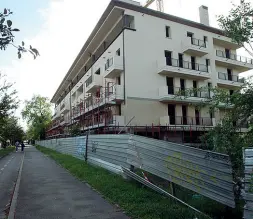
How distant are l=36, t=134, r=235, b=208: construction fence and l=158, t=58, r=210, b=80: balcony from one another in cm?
1756

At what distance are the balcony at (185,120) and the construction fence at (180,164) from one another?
15851mm

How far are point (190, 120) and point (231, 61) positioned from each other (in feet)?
37.3

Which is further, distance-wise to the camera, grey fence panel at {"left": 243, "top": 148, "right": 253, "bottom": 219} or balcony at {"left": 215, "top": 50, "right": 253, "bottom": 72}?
balcony at {"left": 215, "top": 50, "right": 253, "bottom": 72}

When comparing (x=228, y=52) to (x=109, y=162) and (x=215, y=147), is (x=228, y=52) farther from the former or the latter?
(x=215, y=147)

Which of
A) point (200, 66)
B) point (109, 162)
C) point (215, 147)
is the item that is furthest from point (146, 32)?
point (215, 147)

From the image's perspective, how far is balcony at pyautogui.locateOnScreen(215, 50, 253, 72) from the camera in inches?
1272

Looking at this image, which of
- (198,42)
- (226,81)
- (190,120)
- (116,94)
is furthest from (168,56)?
(226,81)

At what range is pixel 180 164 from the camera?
588 centimetres

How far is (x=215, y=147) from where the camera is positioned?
5738 mm

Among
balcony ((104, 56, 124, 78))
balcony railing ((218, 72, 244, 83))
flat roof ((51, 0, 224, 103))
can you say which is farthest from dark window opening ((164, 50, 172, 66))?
balcony railing ((218, 72, 244, 83))

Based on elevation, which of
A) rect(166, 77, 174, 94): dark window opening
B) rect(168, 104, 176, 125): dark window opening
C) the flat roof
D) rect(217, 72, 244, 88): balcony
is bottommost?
rect(168, 104, 176, 125): dark window opening

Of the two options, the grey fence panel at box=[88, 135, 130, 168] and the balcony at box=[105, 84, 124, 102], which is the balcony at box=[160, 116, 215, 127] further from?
the grey fence panel at box=[88, 135, 130, 168]

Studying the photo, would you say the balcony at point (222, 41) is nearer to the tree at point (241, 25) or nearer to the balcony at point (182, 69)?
the balcony at point (182, 69)

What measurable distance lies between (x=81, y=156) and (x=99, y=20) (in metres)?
17.1
